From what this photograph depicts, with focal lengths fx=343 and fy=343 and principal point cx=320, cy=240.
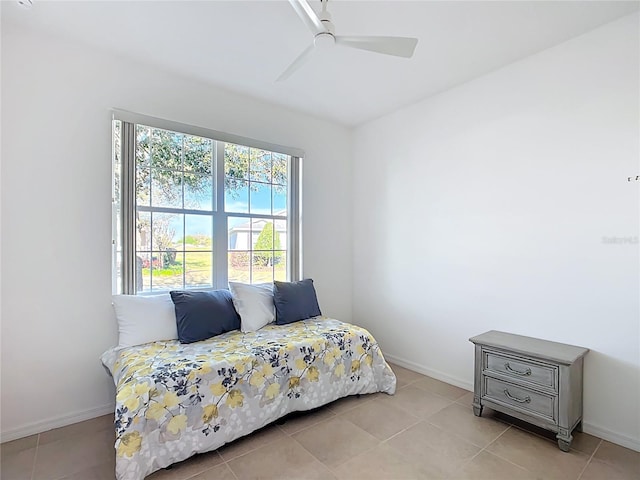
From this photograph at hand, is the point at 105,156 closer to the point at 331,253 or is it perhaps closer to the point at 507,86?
the point at 331,253

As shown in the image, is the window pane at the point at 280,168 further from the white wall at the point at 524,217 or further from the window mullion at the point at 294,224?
the white wall at the point at 524,217

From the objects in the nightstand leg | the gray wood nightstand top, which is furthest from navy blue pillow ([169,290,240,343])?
the nightstand leg

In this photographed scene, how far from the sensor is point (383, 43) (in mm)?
1904

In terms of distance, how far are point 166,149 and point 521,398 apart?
337cm

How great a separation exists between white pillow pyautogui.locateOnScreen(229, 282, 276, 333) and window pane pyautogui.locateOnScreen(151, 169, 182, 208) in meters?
0.89

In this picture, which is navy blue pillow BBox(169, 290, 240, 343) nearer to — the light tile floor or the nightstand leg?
the light tile floor

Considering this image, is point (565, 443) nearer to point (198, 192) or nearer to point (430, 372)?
point (430, 372)

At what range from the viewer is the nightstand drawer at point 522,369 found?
7.32 feet

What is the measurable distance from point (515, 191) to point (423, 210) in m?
0.89

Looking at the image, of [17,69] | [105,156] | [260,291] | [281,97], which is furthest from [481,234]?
[17,69]

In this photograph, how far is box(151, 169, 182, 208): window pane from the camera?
9.60ft

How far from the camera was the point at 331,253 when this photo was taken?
13.4 ft

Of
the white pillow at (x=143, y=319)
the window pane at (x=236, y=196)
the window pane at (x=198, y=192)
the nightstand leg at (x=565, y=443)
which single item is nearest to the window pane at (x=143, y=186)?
the window pane at (x=198, y=192)

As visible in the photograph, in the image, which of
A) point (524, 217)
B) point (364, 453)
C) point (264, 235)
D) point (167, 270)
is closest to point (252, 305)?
point (167, 270)
